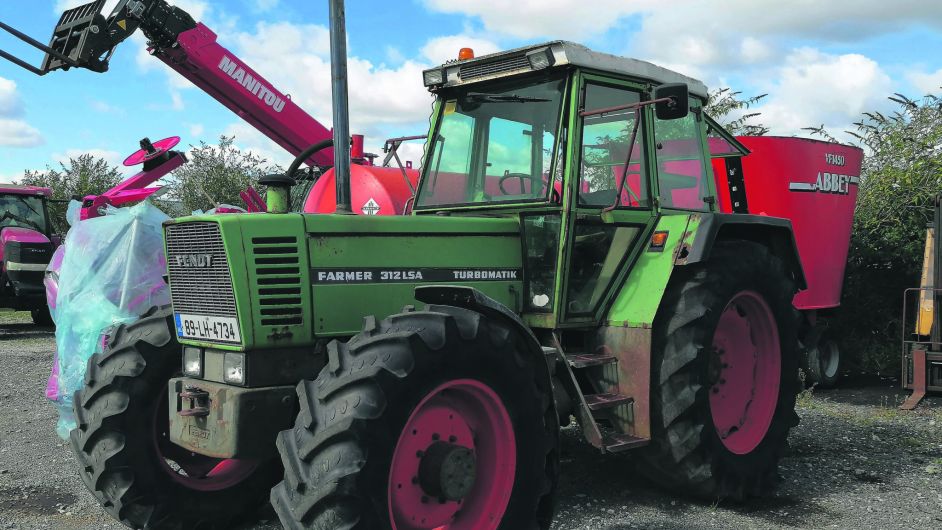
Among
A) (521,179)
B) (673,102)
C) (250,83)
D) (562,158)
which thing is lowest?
(521,179)

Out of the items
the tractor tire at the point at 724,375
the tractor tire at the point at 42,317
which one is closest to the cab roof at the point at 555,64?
the tractor tire at the point at 724,375

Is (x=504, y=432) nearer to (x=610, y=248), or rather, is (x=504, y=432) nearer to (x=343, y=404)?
(x=343, y=404)

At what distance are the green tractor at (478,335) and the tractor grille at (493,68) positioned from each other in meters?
0.01

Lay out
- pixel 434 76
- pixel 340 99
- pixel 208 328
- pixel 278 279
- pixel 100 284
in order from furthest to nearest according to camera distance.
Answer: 1. pixel 100 284
2. pixel 434 76
3. pixel 340 99
4. pixel 208 328
5. pixel 278 279

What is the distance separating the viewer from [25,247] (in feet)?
47.3

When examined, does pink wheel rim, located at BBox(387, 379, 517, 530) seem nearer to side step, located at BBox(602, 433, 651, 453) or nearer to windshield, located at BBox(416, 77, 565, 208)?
side step, located at BBox(602, 433, 651, 453)

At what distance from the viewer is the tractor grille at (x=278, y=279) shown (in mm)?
3721

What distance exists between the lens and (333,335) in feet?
12.8

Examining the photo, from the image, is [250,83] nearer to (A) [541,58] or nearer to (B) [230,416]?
(A) [541,58]

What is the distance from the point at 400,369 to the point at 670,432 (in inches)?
75.9

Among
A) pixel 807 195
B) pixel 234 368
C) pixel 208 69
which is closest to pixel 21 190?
pixel 208 69

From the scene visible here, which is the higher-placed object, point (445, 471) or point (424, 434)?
point (424, 434)

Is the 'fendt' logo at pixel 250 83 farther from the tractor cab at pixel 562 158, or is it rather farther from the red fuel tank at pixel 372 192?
the tractor cab at pixel 562 158

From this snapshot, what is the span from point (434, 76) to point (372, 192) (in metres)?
3.05
